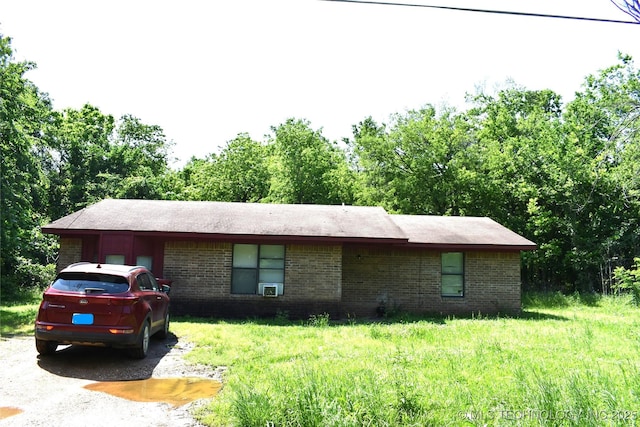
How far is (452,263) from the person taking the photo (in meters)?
16.6

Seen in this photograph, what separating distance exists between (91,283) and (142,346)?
1.36 meters

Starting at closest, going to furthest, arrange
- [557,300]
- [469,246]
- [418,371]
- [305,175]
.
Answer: [418,371]
[469,246]
[557,300]
[305,175]

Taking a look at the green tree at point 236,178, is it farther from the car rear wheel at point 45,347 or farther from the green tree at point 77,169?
the car rear wheel at point 45,347

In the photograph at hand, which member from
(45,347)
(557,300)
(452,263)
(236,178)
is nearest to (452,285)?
(452,263)

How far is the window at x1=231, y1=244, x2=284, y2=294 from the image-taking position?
1488 centimetres

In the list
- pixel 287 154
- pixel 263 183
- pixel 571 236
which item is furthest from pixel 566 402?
pixel 263 183

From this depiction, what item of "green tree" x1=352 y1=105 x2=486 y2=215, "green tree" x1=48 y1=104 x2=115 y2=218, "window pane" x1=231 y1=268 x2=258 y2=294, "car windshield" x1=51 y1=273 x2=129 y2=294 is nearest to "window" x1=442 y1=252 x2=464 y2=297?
"window pane" x1=231 y1=268 x2=258 y2=294

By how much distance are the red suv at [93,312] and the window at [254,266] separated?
6273mm

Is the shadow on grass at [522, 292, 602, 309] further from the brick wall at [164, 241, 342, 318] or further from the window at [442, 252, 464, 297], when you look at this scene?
the brick wall at [164, 241, 342, 318]

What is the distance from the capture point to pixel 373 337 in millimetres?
10820

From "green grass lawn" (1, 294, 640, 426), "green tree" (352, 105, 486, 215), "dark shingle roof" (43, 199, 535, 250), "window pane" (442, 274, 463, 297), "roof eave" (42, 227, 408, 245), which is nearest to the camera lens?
"green grass lawn" (1, 294, 640, 426)

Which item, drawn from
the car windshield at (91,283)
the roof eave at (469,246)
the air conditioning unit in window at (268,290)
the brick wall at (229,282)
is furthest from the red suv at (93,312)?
the roof eave at (469,246)

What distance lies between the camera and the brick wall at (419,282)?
1620cm

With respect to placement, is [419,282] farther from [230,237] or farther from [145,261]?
[145,261]
